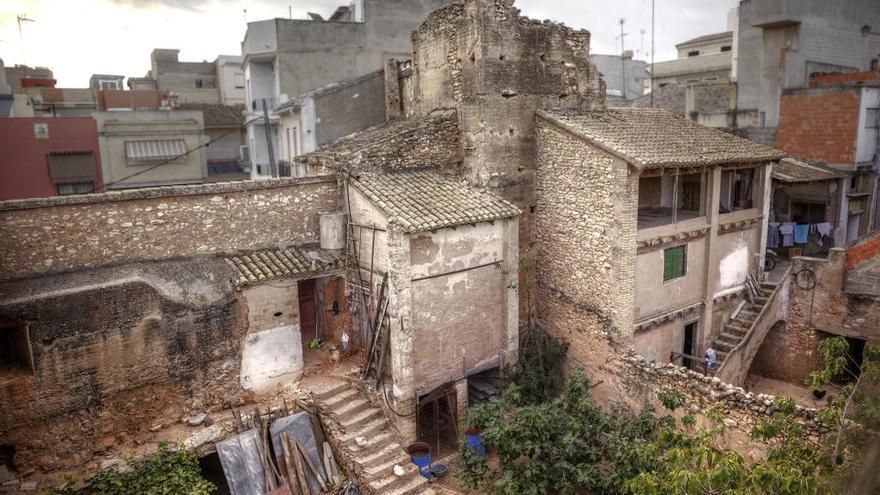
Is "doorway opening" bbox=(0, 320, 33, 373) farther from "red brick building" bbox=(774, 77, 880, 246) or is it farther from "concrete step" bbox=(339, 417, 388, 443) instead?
"red brick building" bbox=(774, 77, 880, 246)

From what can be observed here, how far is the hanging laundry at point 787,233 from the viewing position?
21.2m

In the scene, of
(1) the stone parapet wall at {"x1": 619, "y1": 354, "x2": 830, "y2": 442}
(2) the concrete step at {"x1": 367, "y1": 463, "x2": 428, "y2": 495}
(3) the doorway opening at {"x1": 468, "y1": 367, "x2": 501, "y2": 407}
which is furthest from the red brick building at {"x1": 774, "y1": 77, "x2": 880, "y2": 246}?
(2) the concrete step at {"x1": 367, "y1": 463, "x2": 428, "y2": 495}

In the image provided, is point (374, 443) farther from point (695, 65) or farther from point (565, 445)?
point (695, 65)

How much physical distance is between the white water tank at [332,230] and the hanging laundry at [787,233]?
1680cm

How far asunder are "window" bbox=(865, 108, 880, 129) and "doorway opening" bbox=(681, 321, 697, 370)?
12536 mm

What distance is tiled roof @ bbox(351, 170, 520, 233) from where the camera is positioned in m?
12.8

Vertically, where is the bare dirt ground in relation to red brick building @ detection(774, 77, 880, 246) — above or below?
below

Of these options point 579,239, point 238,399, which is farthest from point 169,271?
point 579,239

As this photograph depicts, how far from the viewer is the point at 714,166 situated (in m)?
15.2

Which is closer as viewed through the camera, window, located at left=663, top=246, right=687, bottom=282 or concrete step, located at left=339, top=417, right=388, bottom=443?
concrete step, located at left=339, top=417, right=388, bottom=443

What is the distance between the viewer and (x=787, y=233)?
69.7 ft

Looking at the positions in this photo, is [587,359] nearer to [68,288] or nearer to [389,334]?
[389,334]

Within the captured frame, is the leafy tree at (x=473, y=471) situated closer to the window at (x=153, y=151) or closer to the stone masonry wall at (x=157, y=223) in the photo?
the stone masonry wall at (x=157, y=223)

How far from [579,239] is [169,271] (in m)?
10.1
